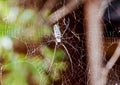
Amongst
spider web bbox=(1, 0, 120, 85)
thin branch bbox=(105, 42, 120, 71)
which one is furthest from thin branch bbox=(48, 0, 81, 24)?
A: thin branch bbox=(105, 42, 120, 71)

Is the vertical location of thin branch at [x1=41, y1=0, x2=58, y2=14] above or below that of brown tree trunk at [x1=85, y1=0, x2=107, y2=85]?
above

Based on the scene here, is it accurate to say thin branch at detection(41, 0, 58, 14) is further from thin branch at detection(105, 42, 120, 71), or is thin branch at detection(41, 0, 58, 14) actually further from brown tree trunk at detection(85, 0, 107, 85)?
thin branch at detection(105, 42, 120, 71)

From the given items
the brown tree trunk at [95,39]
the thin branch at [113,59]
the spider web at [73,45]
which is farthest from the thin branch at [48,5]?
the thin branch at [113,59]

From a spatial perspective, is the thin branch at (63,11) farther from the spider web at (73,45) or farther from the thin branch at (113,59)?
the thin branch at (113,59)

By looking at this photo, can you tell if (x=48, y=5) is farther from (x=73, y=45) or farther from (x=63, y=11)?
(x=73, y=45)

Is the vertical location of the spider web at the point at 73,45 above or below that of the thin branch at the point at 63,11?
below

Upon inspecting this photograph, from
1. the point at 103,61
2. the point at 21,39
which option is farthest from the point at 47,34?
the point at 103,61

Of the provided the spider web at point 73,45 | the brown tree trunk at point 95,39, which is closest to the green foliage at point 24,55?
the spider web at point 73,45

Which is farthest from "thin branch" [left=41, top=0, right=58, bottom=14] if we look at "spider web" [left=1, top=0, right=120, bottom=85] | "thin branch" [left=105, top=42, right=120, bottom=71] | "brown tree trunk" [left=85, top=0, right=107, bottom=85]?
"thin branch" [left=105, top=42, right=120, bottom=71]
